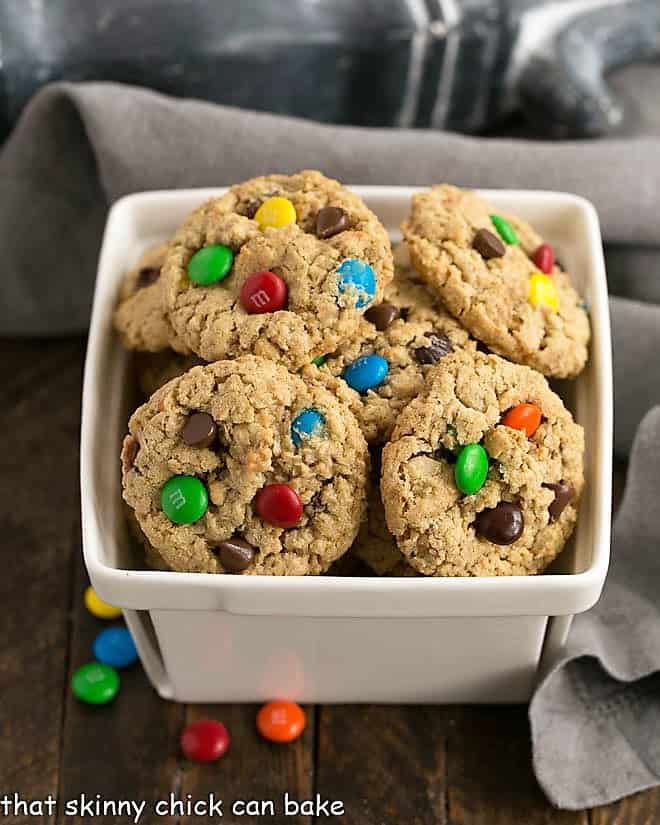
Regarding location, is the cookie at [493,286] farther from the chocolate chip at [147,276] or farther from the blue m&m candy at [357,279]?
the chocolate chip at [147,276]

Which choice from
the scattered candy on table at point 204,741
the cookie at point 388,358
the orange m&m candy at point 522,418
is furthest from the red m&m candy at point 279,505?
the scattered candy on table at point 204,741

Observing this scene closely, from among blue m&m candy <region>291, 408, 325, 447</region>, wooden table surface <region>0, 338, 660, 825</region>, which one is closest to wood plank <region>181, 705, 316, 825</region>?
wooden table surface <region>0, 338, 660, 825</region>

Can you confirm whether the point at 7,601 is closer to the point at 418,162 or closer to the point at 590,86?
the point at 418,162

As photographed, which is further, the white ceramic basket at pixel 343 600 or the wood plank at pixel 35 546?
the wood plank at pixel 35 546

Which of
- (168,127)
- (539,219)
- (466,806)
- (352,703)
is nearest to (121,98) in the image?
(168,127)

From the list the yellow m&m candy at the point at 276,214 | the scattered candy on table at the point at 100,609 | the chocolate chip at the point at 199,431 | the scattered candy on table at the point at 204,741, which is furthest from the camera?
the scattered candy on table at the point at 100,609

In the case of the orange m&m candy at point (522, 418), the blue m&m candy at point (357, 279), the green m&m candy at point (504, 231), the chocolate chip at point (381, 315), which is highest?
the blue m&m candy at point (357, 279)

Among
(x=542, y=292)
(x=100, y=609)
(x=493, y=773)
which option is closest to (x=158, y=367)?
(x=100, y=609)

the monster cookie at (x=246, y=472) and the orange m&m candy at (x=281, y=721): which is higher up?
the monster cookie at (x=246, y=472)
